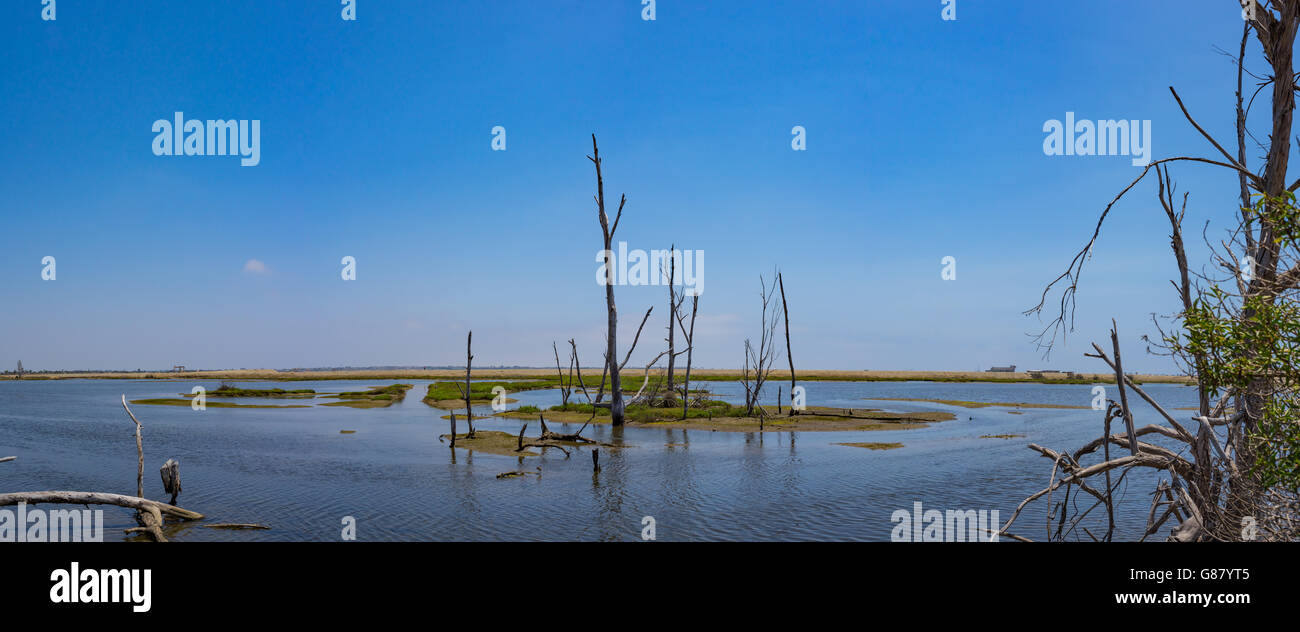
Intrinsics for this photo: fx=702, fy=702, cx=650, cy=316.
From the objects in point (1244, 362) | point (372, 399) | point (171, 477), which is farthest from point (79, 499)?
point (372, 399)

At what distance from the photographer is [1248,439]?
8.41m

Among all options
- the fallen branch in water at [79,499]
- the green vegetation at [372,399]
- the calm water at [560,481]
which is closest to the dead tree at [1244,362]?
the calm water at [560,481]

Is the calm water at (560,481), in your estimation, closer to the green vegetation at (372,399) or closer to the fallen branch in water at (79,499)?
the fallen branch in water at (79,499)

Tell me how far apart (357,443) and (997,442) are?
3127 cm

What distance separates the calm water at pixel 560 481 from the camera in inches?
647

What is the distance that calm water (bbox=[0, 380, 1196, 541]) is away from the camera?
16438 millimetres

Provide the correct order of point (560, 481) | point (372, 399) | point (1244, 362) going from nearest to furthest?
point (1244, 362)
point (560, 481)
point (372, 399)

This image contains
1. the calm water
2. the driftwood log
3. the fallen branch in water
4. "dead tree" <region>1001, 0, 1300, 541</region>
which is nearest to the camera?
"dead tree" <region>1001, 0, 1300, 541</region>

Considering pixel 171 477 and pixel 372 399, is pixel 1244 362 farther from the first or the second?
pixel 372 399

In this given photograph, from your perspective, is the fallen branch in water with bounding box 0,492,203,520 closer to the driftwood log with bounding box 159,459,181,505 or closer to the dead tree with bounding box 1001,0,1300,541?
the driftwood log with bounding box 159,459,181,505

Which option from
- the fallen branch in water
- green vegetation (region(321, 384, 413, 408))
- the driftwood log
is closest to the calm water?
the driftwood log

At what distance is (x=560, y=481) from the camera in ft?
74.1
